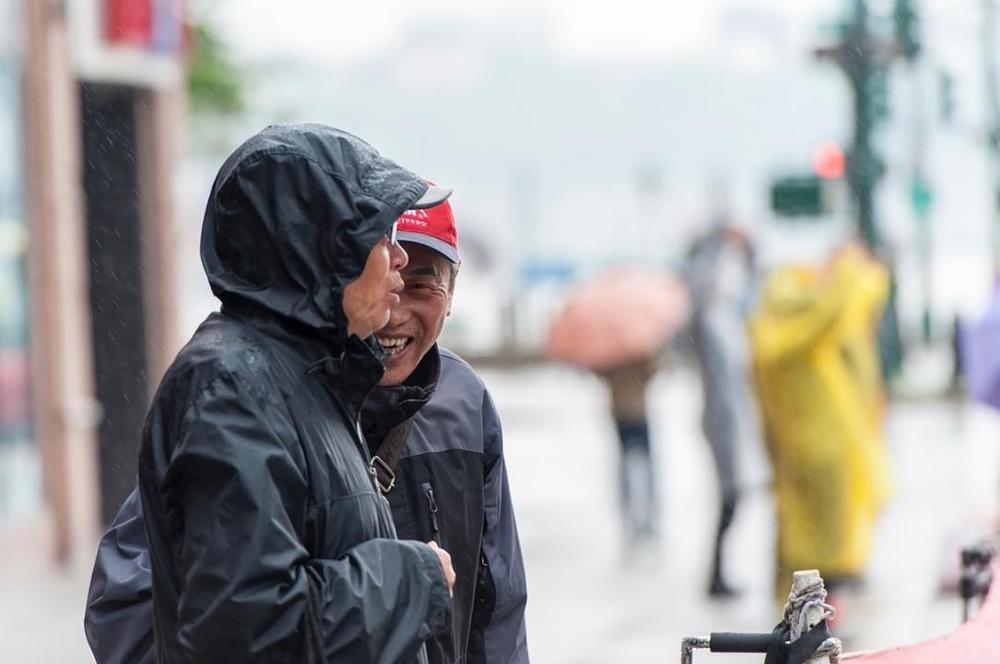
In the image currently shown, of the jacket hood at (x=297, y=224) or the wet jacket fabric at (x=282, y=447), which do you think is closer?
the wet jacket fabric at (x=282, y=447)

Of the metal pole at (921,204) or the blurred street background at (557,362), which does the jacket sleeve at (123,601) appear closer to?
the blurred street background at (557,362)

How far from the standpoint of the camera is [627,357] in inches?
477

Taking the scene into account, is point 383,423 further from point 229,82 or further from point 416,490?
point 229,82

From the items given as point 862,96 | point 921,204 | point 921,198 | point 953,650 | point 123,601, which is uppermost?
point 862,96

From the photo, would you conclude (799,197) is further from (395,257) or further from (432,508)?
(395,257)

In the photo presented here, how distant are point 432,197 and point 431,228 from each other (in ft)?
1.29

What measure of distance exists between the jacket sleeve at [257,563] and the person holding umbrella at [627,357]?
31.3 feet

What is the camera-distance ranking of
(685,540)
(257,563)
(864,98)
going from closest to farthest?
(257,563)
(685,540)
(864,98)

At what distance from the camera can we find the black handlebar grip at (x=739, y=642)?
2979 millimetres

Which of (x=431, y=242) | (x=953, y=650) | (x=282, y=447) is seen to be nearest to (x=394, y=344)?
(x=431, y=242)

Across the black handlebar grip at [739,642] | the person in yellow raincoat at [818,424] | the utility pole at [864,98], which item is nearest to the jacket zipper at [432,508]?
the black handlebar grip at [739,642]

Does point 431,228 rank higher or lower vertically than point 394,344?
higher

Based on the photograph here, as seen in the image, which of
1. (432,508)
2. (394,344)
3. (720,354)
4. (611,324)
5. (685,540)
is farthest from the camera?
(685,540)

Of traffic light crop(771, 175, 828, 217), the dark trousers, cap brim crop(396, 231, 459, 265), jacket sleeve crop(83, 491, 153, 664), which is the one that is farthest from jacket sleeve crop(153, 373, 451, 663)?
traffic light crop(771, 175, 828, 217)
